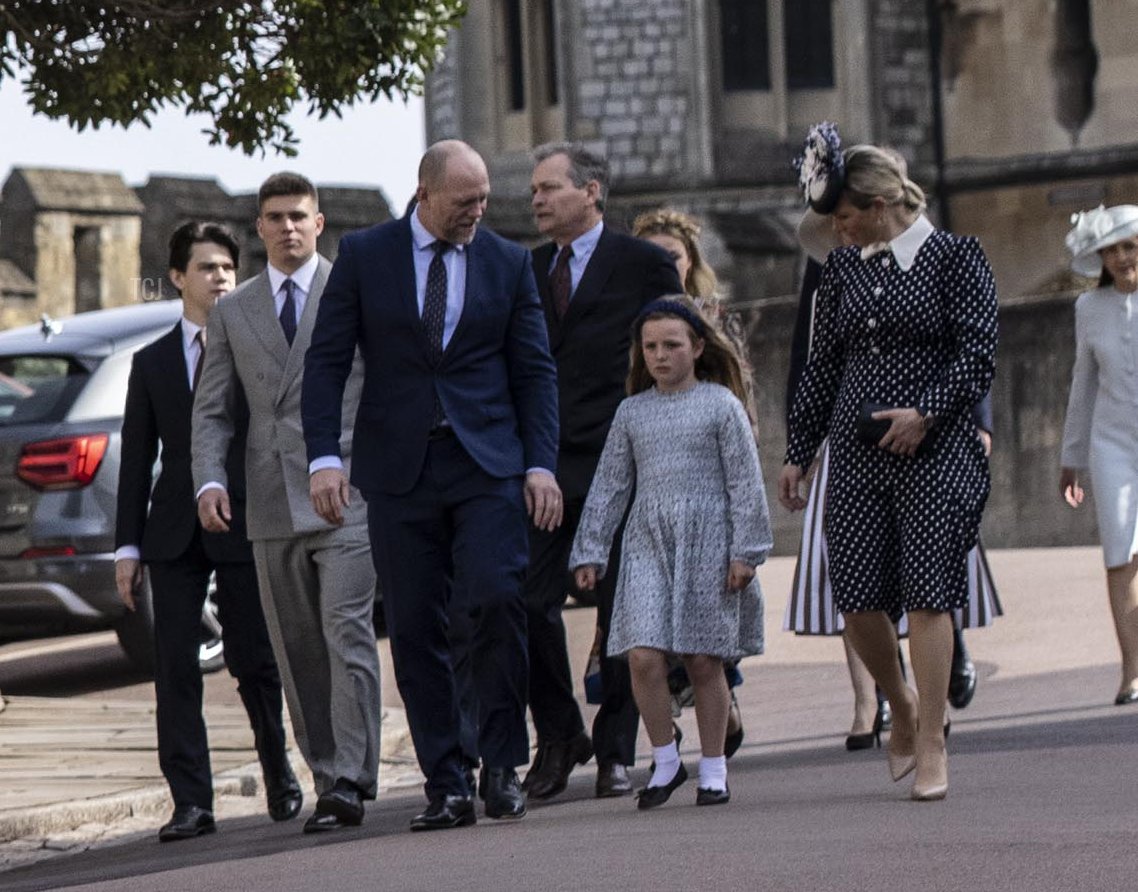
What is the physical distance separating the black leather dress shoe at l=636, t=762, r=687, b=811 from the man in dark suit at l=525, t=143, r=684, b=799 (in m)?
0.56

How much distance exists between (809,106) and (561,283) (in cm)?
2856

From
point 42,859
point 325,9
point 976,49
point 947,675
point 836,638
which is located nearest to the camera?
point 947,675

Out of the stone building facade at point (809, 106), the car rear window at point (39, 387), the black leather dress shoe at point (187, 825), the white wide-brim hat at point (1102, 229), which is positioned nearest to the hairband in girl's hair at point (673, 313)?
the black leather dress shoe at point (187, 825)

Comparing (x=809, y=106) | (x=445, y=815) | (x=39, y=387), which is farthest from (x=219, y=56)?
(x=809, y=106)

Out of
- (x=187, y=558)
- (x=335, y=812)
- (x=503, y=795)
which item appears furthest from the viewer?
(x=187, y=558)

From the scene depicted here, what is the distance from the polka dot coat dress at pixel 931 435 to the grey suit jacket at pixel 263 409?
1.59m

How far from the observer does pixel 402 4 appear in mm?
12242

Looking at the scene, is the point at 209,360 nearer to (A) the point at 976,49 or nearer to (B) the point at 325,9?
(B) the point at 325,9

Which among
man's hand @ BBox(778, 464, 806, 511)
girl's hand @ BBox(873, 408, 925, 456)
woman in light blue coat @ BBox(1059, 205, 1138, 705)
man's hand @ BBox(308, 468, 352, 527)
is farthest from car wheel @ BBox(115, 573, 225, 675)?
girl's hand @ BBox(873, 408, 925, 456)

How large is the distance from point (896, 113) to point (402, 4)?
1028 inches

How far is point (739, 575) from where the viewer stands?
8750 millimetres

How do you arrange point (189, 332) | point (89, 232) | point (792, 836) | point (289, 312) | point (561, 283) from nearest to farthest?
point (792, 836), point (289, 312), point (561, 283), point (189, 332), point (89, 232)

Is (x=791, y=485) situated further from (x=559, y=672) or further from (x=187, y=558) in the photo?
(x=187, y=558)

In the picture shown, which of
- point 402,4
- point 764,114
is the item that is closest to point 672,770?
point 402,4
